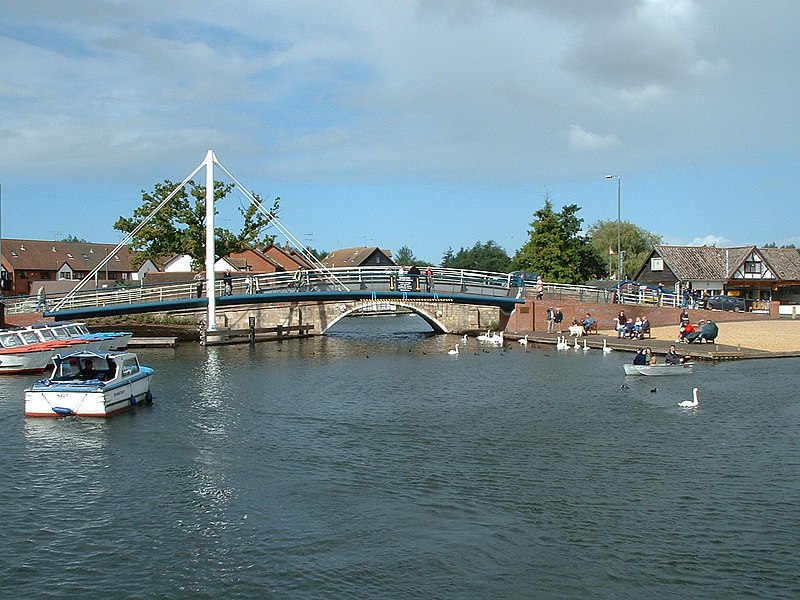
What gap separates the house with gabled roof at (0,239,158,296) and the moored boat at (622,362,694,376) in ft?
274

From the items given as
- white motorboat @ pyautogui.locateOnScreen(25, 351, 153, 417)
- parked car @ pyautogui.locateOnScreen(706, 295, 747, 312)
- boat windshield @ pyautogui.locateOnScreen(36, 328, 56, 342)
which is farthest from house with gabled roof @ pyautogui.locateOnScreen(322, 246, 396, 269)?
white motorboat @ pyautogui.locateOnScreen(25, 351, 153, 417)

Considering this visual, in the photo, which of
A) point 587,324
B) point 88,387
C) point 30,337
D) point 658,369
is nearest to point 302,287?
point 587,324

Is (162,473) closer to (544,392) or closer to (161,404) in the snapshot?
(161,404)

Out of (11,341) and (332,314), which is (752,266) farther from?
(11,341)

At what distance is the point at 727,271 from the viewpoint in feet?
298

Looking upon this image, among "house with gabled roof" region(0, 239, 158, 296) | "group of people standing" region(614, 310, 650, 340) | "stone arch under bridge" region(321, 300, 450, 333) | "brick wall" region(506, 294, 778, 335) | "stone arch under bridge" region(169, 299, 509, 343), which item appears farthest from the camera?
"house with gabled roof" region(0, 239, 158, 296)

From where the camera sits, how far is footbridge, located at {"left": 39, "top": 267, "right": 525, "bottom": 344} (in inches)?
2327

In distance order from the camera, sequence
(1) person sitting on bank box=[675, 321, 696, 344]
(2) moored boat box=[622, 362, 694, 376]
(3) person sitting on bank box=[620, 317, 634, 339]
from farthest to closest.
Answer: (3) person sitting on bank box=[620, 317, 634, 339] → (1) person sitting on bank box=[675, 321, 696, 344] → (2) moored boat box=[622, 362, 694, 376]

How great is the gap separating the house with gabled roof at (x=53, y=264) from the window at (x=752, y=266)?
2845 inches

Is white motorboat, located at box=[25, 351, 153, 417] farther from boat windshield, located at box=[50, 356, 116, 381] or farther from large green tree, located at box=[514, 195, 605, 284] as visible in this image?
large green tree, located at box=[514, 195, 605, 284]

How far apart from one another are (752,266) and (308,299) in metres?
53.1

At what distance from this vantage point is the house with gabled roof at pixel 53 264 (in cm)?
11512

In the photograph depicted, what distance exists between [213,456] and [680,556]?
530 inches

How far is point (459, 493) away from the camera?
2036cm
